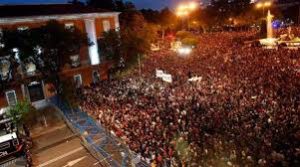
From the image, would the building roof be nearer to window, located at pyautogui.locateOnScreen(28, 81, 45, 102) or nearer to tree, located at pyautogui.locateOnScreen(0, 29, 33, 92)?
tree, located at pyautogui.locateOnScreen(0, 29, 33, 92)

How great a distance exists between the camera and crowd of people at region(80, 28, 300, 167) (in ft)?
41.5

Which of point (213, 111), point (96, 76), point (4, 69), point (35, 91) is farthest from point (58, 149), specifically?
point (96, 76)

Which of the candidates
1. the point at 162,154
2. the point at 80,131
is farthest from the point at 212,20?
the point at 162,154

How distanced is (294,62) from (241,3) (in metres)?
53.6

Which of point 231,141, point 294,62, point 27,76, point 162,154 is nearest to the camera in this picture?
point 231,141

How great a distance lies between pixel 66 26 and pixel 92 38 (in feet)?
12.9

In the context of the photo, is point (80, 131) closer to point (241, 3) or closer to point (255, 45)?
point (255, 45)

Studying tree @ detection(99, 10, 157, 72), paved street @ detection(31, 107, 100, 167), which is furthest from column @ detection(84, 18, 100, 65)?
paved street @ detection(31, 107, 100, 167)

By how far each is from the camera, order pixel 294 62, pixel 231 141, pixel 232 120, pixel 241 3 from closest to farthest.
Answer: pixel 231 141 < pixel 232 120 < pixel 294 62 < pixel 241 3

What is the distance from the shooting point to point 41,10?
32.5 metres

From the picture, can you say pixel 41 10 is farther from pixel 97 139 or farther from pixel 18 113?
pixel 97 139

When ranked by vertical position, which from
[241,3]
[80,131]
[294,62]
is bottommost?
[80,131]

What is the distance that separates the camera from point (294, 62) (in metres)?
23.1

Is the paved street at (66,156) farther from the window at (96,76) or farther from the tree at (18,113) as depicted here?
the window at (96,76)
